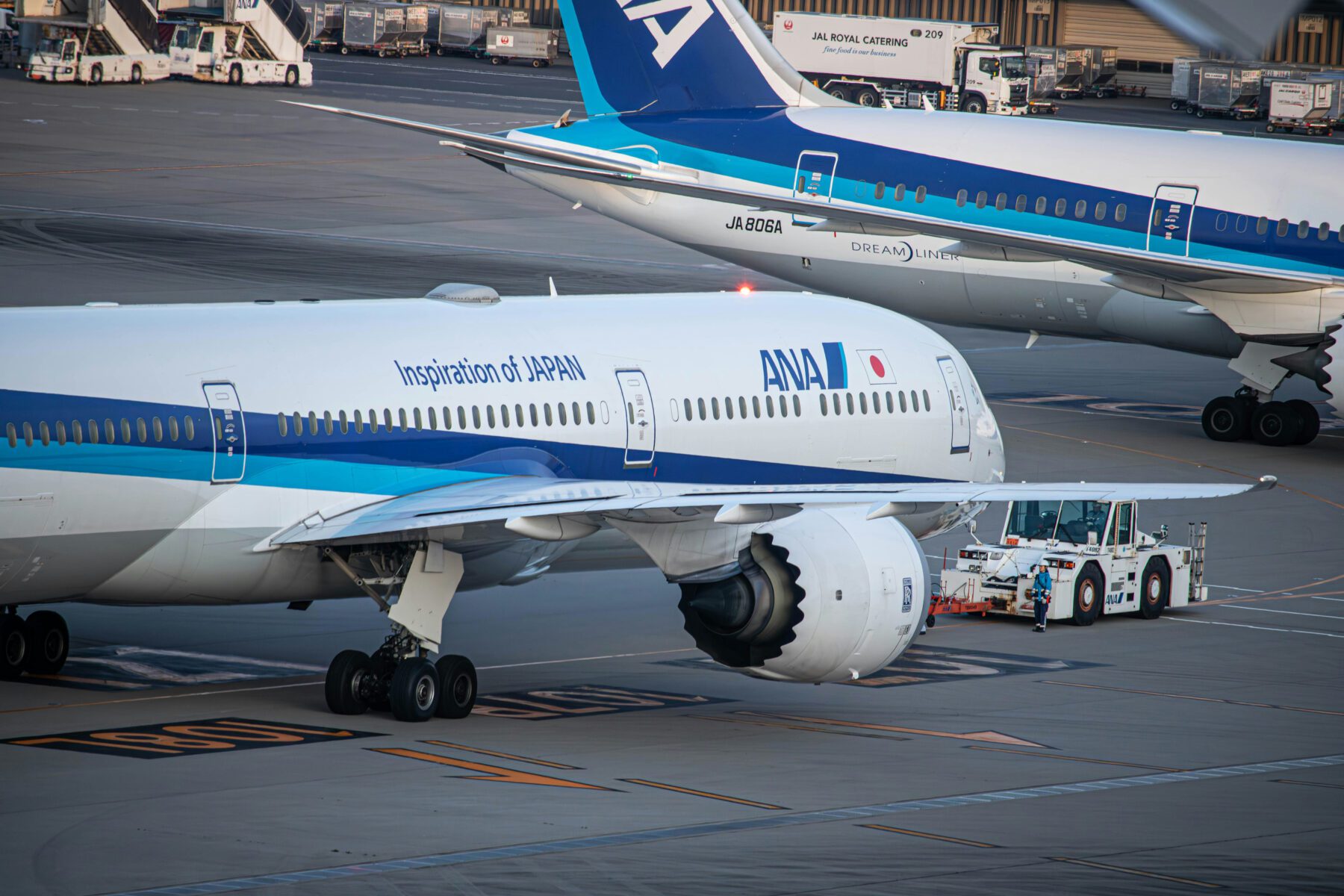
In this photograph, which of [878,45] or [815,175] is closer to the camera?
[815,175]

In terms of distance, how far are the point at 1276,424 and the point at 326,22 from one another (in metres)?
96.6

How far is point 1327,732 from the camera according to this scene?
68.7ft

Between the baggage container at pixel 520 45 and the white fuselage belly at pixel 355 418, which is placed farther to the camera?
the baggage container at pixel 520 45

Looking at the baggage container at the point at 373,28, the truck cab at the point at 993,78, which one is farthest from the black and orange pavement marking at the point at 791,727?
the baggage container at the point at 373,28

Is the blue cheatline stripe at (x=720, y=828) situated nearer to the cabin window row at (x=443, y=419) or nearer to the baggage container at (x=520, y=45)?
the cabin window row at (x=443, y=419)

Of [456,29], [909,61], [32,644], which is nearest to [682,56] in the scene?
[32,644]

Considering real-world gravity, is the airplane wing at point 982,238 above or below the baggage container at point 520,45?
below

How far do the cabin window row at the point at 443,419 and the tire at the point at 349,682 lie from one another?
92.7 inches

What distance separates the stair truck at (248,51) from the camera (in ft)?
322

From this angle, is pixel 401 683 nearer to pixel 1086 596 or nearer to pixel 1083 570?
pixel 1083 570

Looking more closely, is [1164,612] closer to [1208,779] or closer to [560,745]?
[1208,779]

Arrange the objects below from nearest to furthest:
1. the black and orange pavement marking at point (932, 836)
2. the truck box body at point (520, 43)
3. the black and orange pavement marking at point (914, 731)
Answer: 1. the black and orange pavement marking at point (932, 836)
2. the black and orange pavement marking at point (914, 731)
3. the truck box body at point (520, 43)

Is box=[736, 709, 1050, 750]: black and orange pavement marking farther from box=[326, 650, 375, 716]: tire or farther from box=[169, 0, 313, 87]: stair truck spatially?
box=[169, 0, 313, 87]: stair truck

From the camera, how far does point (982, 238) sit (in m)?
36.9
